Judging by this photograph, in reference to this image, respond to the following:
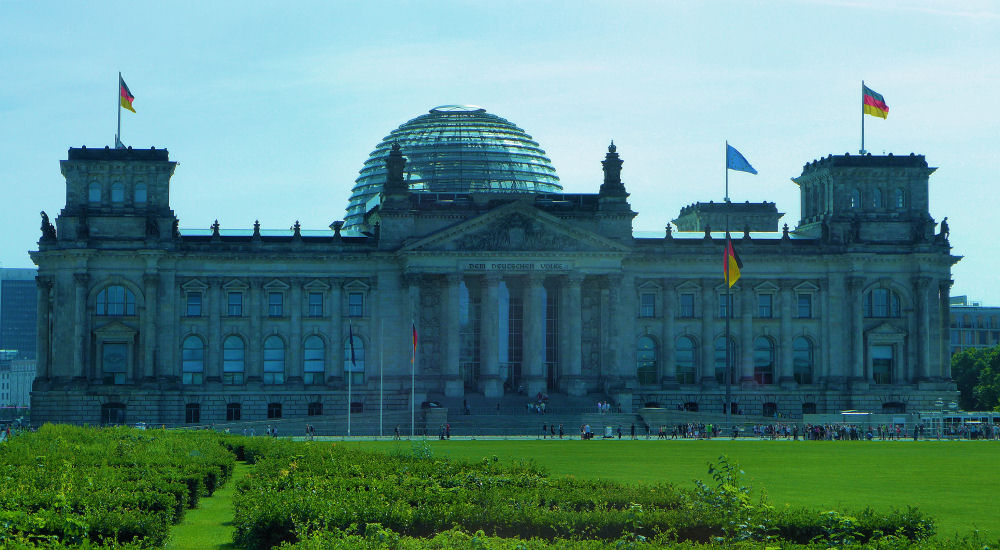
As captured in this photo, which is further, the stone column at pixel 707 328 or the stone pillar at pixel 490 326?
the stone column at pixel 707 328

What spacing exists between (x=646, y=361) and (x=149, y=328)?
4100 centimetres

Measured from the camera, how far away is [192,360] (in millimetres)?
120750

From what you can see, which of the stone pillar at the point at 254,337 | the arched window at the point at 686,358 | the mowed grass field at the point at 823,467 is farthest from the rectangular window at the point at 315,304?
the mowed grass field at the point at 823,467

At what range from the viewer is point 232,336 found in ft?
398

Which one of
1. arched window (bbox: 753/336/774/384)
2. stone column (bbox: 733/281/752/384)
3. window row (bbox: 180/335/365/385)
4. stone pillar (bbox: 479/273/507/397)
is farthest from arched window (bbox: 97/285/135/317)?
arched window (bbox: 753/336/774/384)

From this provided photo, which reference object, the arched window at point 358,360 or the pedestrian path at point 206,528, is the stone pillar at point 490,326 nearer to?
the arched window at point 358,360

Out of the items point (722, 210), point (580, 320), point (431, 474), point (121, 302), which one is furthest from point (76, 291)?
point (431, 474)

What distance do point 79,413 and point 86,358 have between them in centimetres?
450

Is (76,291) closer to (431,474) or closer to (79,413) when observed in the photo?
(79,413)

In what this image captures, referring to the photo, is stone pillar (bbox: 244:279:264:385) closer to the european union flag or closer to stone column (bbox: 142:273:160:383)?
stone column (bbox: 142:273:160:383)

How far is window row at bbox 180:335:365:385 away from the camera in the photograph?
120688mm

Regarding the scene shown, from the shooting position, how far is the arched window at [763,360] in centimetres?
12606

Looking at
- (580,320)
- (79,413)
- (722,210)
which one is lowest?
(79,413)

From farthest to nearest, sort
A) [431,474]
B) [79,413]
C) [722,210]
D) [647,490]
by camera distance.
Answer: [722,210], [79,413], [431,474], [647,490]
